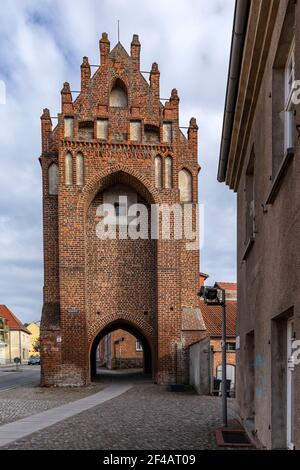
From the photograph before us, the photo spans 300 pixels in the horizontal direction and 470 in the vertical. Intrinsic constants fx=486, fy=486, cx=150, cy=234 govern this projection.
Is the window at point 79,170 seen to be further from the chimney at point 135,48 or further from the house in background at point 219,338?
the house in background at point 219,338

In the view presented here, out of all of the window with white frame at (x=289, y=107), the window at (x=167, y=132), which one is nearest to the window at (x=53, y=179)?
the window at (x=167, y=132)

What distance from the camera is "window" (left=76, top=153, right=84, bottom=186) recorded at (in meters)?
21.8

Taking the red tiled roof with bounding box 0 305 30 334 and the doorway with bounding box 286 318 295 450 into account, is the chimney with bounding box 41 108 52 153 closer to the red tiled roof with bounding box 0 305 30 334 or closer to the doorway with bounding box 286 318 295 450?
the doorway with bounding box 286 318 295 450

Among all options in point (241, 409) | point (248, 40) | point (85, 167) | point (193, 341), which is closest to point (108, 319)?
point (193, 341)

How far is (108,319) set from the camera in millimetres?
22062

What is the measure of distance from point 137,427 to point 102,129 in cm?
1532

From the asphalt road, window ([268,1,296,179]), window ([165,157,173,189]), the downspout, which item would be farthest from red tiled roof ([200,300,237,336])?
window ([268,1,296,179])

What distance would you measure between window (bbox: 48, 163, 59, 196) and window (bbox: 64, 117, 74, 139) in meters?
1.60

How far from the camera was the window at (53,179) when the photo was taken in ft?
73.6

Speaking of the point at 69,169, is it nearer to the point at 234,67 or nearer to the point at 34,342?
the point at 234,67

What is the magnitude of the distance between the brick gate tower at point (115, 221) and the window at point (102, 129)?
1.8 inches

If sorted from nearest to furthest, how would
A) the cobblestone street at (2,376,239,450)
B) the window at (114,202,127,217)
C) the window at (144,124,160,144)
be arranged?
the cobblestone street at (2,376,239,450) → the window at (144,124,160,144) → the window at (114,202,127,217)

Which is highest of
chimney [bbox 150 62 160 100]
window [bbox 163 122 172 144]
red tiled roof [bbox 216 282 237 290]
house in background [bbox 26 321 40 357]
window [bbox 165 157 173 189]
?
chimney [bbox 150 62 160 100]
